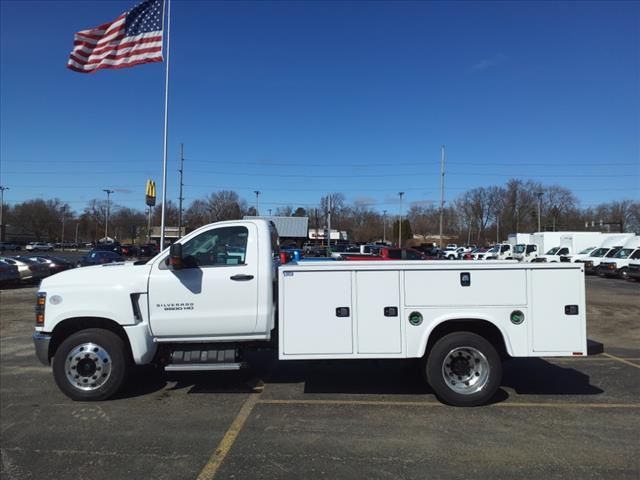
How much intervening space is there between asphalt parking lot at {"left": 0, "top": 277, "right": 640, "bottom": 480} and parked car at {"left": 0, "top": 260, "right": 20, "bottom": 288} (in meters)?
17.0

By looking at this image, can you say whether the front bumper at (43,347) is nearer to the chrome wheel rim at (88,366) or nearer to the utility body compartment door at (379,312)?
the chrome wheel rim at (88,366)

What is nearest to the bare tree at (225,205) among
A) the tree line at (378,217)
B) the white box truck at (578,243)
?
the tree line at (378,217)

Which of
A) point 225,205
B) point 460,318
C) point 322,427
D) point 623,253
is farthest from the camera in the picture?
point 225,205

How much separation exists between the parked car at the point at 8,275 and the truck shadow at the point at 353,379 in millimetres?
18367

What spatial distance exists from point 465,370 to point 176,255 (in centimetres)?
363

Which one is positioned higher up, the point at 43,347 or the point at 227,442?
the point at 43,347

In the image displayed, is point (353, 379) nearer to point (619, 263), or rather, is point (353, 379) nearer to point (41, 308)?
point (41, 308)

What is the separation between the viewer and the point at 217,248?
5762 mm

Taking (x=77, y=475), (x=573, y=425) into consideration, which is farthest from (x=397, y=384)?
(x=77, y=475)

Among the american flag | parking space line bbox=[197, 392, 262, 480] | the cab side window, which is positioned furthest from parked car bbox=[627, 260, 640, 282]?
the cab side window

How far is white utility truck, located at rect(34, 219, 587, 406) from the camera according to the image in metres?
5.27

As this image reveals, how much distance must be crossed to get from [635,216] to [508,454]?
122753mm

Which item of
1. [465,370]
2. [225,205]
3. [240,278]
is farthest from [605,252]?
[225,205]

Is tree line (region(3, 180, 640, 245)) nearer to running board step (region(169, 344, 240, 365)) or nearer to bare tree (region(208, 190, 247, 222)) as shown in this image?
bare tree (region(208, 190, 247, 222))
